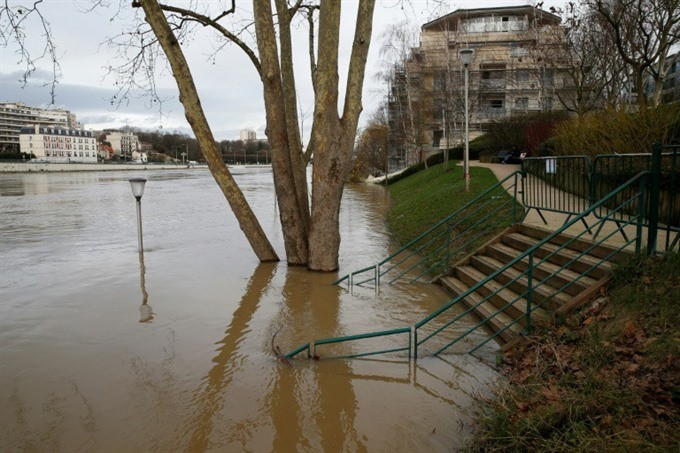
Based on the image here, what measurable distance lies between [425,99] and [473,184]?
914 inches

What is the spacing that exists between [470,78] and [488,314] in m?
35.7

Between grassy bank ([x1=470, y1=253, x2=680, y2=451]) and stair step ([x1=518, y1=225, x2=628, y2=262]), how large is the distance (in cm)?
35

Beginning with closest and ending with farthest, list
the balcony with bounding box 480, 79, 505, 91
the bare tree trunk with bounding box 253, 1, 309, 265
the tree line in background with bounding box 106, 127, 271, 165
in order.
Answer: the bare tree trunk with bounding box 253, 1, 309, 265 → the balcony with bounding box 480, 79, 505, 91 → the tree line in background with bounding box 106, 127, 271, 165

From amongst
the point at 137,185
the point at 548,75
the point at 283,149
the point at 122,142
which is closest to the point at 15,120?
the point at 122,142

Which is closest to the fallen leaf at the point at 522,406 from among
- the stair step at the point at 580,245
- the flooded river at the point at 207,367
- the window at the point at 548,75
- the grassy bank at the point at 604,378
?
the grassy bank at the point at 604,378

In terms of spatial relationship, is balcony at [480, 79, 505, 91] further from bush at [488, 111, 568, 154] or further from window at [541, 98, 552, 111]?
bush at [488, 111, 568, 154]

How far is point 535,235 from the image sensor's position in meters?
7.80

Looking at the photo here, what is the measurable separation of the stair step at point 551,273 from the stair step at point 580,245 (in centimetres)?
34

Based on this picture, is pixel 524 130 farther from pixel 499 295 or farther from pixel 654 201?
pixel 654 201

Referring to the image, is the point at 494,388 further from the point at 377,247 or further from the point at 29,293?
the point at 377,247

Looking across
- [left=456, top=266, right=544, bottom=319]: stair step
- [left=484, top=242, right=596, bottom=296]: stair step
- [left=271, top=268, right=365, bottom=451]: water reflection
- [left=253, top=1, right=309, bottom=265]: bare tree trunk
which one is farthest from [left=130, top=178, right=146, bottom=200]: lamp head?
[left=484, top=242, right=596, bottom=296]: stair step

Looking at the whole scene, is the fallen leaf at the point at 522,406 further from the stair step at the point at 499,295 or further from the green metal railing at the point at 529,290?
the stair step at the point at 499,295

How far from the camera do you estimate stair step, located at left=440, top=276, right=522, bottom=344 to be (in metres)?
5.70

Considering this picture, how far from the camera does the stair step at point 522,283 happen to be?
18.3ft
